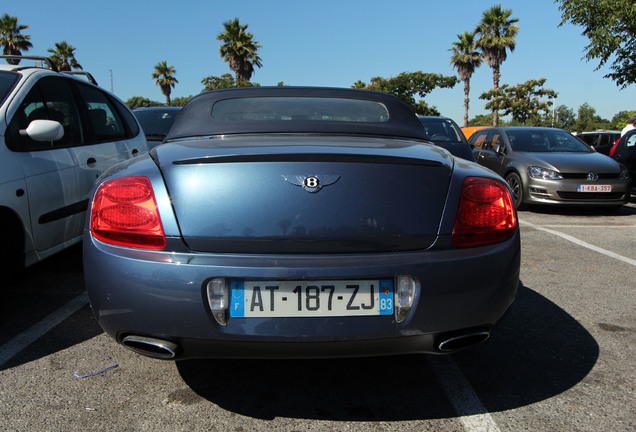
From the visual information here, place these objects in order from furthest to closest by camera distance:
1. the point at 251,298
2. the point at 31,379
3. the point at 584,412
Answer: the point at 31,379, the point at 584,412, the point at 251,298

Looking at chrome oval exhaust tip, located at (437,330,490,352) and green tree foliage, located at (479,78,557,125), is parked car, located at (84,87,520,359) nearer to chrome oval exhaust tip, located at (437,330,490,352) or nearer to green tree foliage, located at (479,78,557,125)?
chrome oval exhaust tip, located at (437,330,490,352)

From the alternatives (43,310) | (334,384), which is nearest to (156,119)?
(43,310)

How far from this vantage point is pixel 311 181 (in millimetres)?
1921

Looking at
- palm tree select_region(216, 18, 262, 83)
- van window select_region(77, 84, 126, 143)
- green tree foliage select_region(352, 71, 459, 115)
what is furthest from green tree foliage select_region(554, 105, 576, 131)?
van window select_region(77, 84, 126, 143)

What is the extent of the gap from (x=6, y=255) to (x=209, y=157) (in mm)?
1884

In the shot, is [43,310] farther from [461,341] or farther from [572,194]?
[572,194]

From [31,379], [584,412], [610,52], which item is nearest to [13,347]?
[31,379]

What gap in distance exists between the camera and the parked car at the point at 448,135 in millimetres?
8367

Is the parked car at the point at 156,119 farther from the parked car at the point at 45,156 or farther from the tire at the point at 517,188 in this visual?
the tire at the point at 517,188

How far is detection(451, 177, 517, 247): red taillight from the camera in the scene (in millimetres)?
2010

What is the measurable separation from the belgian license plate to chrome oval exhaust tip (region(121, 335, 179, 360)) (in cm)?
29

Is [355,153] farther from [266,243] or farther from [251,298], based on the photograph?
[251,298]

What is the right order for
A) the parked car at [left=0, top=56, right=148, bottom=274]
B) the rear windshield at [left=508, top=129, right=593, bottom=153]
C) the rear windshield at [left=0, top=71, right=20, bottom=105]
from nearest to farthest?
the parked car at [left=0, top=56, right=148, bottom=274], the rear windshield at [left=0, top=71, right=20, bottom=105], the rear windshield at [left=508, top=129, right=593, bottom=153]

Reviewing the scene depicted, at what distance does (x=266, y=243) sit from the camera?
1865mm
